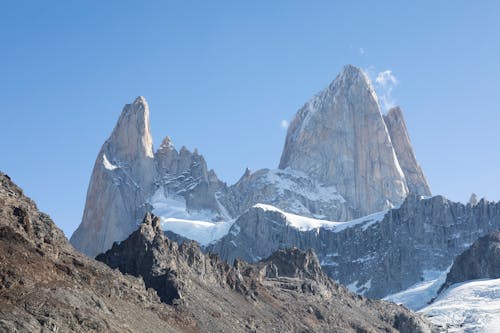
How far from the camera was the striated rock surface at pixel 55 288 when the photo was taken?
13550cm

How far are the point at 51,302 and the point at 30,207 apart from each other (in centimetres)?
3736

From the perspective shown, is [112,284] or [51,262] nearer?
[51,262]

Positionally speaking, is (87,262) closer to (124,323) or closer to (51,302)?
(124,323)

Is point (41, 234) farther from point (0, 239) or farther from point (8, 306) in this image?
point (8, 306)

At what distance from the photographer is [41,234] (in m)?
167

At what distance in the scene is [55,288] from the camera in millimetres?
146500

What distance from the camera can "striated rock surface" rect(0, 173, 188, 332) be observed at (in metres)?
136

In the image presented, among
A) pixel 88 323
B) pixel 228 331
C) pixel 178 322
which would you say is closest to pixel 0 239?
pixel 88 323

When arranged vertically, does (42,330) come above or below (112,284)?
below

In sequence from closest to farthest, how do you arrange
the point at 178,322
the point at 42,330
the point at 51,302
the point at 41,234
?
the point at 42,330 → the point at 51,302 → the point at 41,234 → the point at 178,322

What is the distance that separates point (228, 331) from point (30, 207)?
45.0m

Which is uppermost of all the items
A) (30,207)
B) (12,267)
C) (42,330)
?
(30,207)

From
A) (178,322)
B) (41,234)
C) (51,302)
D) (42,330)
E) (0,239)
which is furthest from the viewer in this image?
(178,322)

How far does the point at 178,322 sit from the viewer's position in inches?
7293
